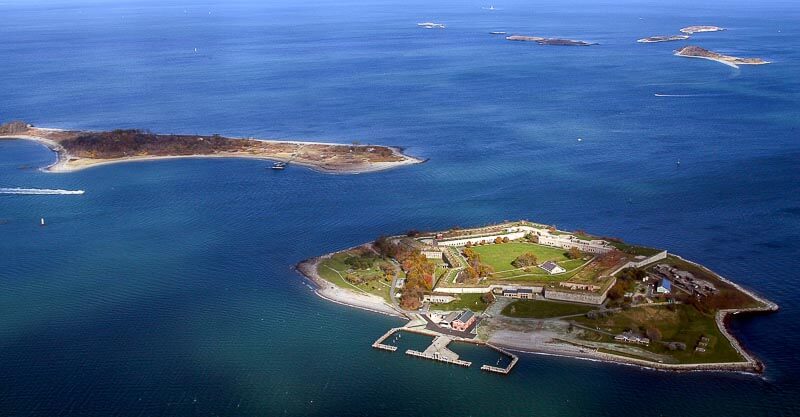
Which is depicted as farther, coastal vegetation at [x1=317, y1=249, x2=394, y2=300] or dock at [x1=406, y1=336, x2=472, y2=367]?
coastal vegetation at [x1=317, y1=249, x2=394, y2=300]

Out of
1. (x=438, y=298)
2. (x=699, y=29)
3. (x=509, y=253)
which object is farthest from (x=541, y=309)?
(x=699, y=29)

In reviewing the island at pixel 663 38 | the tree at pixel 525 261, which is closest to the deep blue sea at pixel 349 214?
the tree at pixel 525 261

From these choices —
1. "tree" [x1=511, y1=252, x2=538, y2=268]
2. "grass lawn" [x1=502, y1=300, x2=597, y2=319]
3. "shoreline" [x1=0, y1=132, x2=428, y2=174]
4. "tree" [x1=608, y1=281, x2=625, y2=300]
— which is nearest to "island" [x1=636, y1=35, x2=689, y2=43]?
"shoreline" [x1=0, y1=132, x2=428, y2=174]

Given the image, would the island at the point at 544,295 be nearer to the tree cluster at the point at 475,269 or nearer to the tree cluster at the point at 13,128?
the tree cluster at the point at 475,269

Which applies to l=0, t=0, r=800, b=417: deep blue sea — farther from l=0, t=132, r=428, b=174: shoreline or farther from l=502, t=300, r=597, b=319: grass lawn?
l=502, t=300, r=597, b=319: grass lawn

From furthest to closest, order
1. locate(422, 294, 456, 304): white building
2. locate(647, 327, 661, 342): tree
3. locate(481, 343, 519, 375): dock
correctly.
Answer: locate(422, 294, 456, 304): white building, locate(647, 327, 661, 342): tree, locate(481, 343, 519, 375): dock

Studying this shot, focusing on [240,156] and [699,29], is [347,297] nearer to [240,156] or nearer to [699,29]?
[240,156]

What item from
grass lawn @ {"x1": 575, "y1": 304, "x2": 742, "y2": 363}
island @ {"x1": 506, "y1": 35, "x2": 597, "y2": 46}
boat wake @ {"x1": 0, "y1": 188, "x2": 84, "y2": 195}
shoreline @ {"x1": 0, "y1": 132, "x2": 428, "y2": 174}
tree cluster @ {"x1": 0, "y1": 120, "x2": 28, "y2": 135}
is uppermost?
island @ {"x1": 506, "y1": 35, "x2": 597, "y2": 46}
